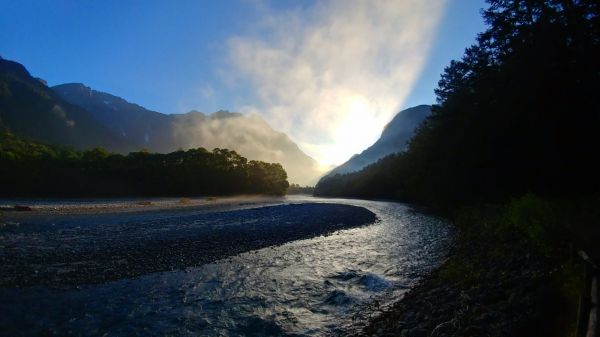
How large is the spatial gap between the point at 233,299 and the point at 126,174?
10757 cm

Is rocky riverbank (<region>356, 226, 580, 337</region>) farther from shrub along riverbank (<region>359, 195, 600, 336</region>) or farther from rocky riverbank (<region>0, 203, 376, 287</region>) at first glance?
rocky riverbank (<region>0, 203, 376, 287</region>)

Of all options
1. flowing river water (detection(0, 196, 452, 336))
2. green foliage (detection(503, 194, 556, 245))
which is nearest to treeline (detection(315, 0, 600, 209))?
green foliage (detection(503, 194, 556, 245))

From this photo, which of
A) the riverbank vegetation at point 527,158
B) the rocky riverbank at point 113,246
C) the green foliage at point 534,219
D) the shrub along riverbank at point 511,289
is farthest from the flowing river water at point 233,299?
the green foliage at point 534,219

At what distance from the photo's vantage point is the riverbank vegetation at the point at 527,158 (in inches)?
488

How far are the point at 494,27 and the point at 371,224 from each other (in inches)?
952

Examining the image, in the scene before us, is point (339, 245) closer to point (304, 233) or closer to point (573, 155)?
point (304, 233)

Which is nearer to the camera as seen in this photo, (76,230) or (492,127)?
(76,230)

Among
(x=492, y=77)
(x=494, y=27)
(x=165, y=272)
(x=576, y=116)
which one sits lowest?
(x=165, y=272)

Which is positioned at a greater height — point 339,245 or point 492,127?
point 492,127

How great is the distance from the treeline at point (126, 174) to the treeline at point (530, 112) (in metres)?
94.7

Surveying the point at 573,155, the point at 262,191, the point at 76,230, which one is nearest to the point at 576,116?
the point at 573,155

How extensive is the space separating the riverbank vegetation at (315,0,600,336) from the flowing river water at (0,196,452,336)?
324 centimetres

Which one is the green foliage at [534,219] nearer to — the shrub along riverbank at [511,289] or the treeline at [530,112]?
the shrub along riverbank at [511,289]

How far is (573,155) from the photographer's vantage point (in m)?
25.6
